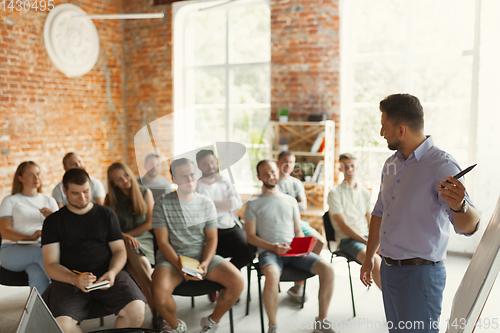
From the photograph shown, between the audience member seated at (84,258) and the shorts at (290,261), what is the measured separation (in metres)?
0.88

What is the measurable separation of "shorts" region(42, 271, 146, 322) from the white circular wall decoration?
3.96 meters

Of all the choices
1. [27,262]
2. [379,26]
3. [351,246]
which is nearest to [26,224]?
[27,262]

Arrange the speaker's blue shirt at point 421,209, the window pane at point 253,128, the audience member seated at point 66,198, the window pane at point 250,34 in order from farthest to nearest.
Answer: the window pane at point 250,34 < the window pane at point 253,128 < the audience member seated at point 66,198 < the speaker's blue shirt at point 421,209

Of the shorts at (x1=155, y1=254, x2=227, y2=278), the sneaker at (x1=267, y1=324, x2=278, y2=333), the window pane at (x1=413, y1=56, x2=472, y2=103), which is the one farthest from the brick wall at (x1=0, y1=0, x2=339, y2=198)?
the sneaker at (x1=267, y1=324, x2=278, y2=333)

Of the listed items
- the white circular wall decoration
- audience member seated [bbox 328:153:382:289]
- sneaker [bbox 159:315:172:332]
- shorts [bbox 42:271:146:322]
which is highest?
the white circular wall decoration

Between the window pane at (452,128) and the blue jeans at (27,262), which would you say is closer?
the blue jeans at (27,262)

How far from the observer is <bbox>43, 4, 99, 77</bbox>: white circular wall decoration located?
529 cm

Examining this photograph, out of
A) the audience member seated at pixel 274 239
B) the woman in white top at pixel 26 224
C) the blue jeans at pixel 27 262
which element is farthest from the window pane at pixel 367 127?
the blue jeans at pixel 27 262

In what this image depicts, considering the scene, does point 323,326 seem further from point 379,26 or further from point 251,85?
point 251,85

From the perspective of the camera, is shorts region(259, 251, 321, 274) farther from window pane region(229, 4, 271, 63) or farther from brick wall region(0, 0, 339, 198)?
window pane region(229, 4, 271, 63)

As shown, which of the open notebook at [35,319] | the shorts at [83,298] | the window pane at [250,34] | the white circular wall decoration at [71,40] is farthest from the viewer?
the window pane at [250,34]

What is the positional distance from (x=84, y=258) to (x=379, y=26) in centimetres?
426

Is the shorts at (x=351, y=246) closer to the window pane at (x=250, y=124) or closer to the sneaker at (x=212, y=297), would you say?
the sneaker at (x=212, y=297)

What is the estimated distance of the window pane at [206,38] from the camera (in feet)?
19.9
